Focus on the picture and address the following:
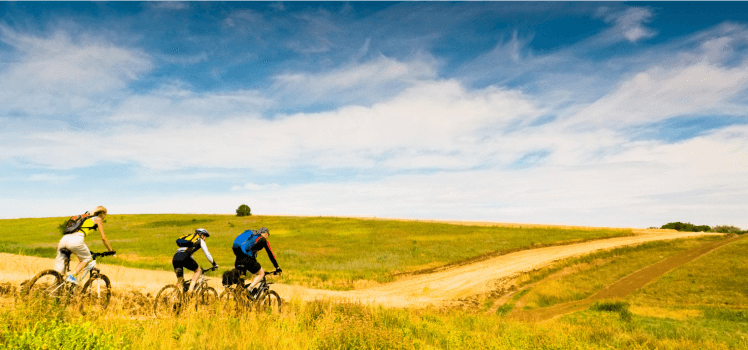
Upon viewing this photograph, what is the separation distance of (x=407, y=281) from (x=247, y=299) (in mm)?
15676

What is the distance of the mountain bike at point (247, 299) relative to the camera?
10.2 meters

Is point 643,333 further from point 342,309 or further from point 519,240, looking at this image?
point 519,240

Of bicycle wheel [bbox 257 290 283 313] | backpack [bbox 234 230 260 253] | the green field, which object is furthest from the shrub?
backpack [bbox 234 230 260 253]

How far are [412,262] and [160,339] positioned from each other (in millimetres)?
25818

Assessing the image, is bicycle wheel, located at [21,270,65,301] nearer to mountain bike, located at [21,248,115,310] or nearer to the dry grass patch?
mountain bike, located at [21,248,115,310]

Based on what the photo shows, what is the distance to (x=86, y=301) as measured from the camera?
1014 cm

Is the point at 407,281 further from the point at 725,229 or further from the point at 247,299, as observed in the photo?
the point at 725,229

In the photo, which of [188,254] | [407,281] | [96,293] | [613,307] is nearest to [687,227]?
[613,307]

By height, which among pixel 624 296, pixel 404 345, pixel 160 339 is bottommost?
pixel 624 296

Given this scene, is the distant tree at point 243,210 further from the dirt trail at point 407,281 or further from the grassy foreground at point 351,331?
the grassy foreground at point 351,331

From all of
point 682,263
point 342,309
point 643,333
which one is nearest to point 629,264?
point 682,263

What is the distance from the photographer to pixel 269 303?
38.4 ft

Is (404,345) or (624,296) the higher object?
(404,345)

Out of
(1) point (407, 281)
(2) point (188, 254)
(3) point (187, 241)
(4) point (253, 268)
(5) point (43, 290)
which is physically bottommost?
(1) point (407, 281)
